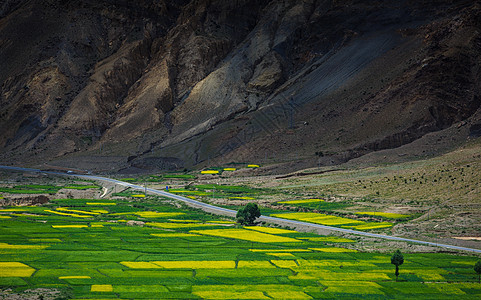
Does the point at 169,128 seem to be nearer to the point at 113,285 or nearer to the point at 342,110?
the point at 342,110

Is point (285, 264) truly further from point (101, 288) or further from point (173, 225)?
point (173, 225)

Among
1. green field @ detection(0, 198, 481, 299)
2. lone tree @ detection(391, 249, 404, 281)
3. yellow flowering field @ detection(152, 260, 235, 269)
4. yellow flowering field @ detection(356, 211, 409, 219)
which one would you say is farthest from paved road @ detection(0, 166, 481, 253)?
yellow flowering field @ detection(152, 260, 235, 269)

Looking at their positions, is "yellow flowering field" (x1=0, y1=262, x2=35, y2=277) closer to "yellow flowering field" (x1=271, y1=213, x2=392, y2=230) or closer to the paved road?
the paved road

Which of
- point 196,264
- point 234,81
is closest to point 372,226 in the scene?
point 196,264

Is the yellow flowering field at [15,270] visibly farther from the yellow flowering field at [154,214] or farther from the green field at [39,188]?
the green field at [39,188]

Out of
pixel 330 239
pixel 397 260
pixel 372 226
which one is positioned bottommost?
pixel 397 260
